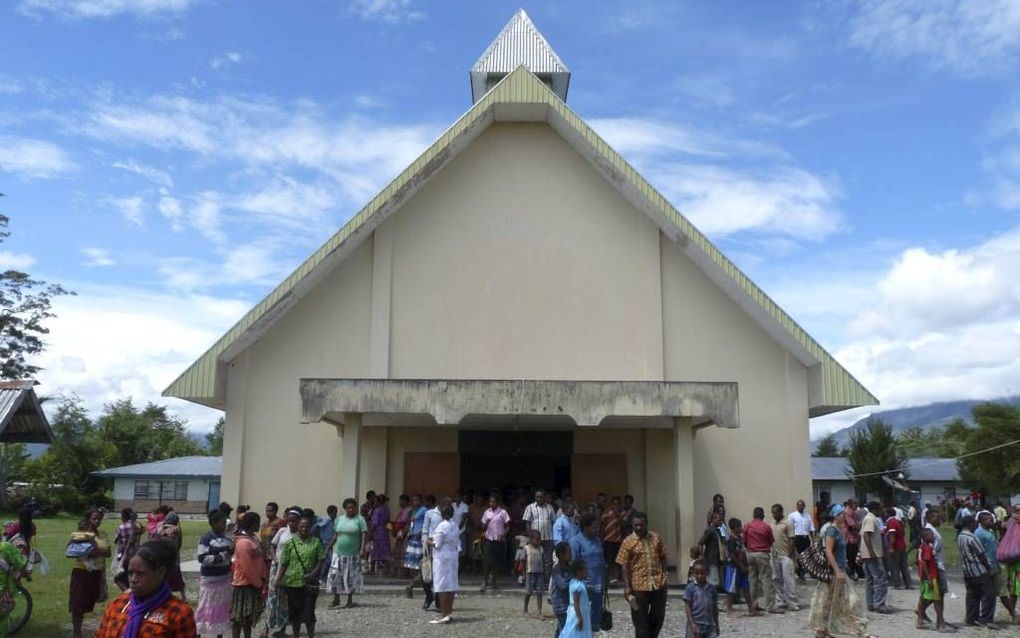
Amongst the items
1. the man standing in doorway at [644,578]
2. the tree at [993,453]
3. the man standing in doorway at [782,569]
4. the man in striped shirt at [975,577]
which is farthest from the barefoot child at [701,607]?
the tree at [993,453]

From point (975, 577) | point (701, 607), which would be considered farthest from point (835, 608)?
point (701, 607)

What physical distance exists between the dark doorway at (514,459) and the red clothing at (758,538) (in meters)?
5.18

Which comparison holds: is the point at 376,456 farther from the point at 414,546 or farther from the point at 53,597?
the point at 53,597

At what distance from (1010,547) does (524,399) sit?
6.69 meters

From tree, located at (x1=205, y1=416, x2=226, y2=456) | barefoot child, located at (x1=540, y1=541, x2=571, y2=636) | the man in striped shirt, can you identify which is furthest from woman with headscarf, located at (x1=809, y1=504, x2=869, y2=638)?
tree, located at (x1=205, y1=416, x2=226, y2=456)

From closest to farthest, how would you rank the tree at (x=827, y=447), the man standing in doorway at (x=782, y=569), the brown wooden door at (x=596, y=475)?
1. the man standing in doorway at (x=782, y=569)
2. the brown wooden door at (x=596, y=475)
3. the tree at (x=827, y=447)

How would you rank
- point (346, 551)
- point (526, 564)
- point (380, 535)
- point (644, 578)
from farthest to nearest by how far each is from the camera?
point (380, 535)
point (346, 551)
point (526, 564)
point (644, 578)

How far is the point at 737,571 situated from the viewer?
11695mm

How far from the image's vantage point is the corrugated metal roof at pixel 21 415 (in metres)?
10.3

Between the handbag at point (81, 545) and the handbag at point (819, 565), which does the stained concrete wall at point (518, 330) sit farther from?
the handbag at point (81, 545)

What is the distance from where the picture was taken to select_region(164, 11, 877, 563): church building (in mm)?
15641

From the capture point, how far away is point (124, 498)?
43031mm

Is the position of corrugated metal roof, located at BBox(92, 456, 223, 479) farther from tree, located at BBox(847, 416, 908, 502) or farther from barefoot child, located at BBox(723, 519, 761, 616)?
barefoot child, located at BBox(723, 519, 761, 616)

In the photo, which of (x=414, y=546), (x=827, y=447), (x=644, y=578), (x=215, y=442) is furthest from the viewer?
(x=215, y=442)
